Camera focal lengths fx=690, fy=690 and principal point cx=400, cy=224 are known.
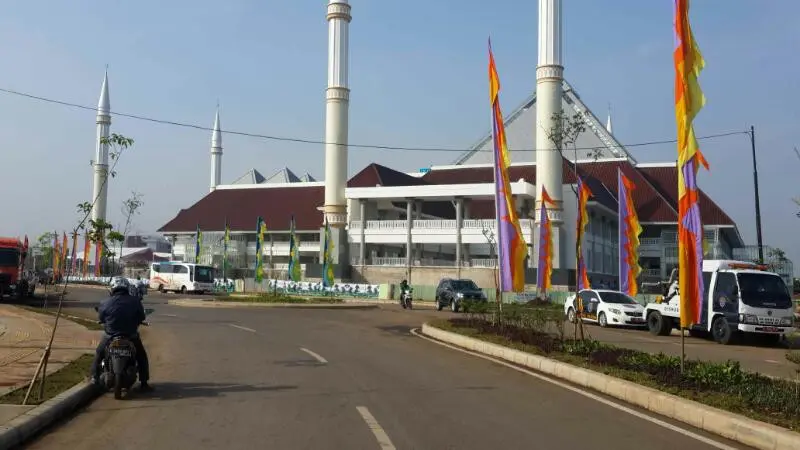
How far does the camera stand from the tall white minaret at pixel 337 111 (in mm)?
60250

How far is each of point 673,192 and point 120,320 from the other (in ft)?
→ 214

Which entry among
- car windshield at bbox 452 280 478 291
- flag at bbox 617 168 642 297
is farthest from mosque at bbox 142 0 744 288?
flag at bbox 617 168 642 297

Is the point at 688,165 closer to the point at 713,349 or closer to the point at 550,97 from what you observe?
the point at 713,349

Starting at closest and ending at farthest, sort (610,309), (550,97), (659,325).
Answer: (659,325) → (610,309) → (550,97)

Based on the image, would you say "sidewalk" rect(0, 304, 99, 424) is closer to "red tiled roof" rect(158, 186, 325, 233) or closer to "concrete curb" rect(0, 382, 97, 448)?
"concrete curb" rect(0, 382, 97, 448)

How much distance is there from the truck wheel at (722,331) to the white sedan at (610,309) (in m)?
4.34

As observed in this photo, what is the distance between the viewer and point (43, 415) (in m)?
7.13

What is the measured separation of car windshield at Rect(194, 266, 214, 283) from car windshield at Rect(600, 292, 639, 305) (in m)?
32.5

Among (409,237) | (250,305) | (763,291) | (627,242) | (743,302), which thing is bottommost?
(250,305)

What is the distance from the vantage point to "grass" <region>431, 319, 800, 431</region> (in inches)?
299

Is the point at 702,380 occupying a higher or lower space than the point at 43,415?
higher

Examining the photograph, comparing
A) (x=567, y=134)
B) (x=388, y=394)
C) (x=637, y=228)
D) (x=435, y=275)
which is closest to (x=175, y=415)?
(x=388, y=394)

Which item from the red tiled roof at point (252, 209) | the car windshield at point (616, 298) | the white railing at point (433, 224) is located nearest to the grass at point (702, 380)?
the car windshield at point (616, 298)

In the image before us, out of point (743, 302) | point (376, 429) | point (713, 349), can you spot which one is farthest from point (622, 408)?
point (743, 302)
